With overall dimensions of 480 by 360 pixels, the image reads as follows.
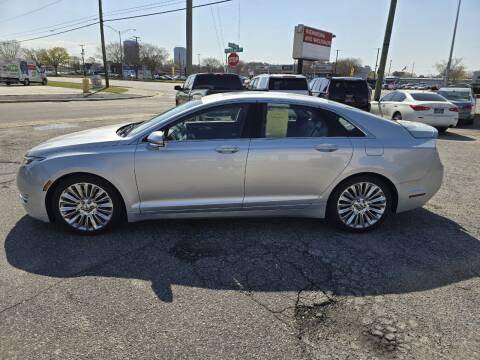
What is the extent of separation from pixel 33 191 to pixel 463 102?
15906 millimetres

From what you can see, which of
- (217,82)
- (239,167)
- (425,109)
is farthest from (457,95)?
(239,167)

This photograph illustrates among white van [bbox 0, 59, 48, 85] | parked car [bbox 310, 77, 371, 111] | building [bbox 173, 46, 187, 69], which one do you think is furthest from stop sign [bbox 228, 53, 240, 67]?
building [bbox 173, 46, 187, 69]

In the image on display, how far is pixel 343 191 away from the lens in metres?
4.09

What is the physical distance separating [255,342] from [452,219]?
3.49 metres

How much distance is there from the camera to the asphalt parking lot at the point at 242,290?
8.05ft

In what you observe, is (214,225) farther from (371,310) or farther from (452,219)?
(452,219)

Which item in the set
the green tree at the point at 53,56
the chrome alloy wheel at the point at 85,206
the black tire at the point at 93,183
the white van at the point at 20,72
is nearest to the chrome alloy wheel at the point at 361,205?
the black tire at the point at 93,183

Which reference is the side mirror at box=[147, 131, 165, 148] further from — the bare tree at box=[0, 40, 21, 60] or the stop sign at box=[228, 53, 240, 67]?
the bare tree at box=[0, 40, 21, 60]

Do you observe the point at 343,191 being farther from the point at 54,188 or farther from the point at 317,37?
the point at 317,37

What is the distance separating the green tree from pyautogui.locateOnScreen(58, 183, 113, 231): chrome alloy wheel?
111m

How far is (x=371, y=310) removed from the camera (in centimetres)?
285

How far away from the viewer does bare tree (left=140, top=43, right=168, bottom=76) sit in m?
101

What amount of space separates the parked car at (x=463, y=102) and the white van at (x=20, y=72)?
4123cm

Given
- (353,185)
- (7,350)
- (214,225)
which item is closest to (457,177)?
(353,185)
